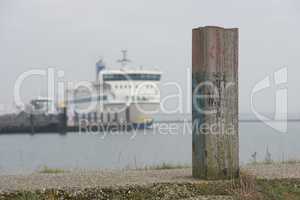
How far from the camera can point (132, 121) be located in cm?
5128

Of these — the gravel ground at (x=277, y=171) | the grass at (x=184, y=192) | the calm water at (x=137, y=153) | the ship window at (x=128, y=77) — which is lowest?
the calm water at (x=137, y=153)

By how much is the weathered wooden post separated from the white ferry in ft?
137

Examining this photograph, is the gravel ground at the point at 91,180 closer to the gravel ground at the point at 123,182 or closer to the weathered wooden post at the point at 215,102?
the gravel ground at the point at 123,182

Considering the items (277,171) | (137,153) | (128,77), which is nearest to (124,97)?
(128,77)

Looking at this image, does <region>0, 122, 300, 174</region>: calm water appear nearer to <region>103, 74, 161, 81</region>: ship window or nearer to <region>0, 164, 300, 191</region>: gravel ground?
<region>0, 164, 300, 191</region>: gravel ground

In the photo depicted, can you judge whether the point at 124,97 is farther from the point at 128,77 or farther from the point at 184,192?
the point at 184,192

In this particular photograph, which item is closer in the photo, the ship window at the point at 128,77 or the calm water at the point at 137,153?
the calm water at the point at 137,153

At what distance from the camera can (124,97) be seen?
48.3m

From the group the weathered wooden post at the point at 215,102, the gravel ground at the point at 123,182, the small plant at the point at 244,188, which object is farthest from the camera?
the weathered wooden post at the point at 215,102

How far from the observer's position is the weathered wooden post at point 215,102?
15.1 ft

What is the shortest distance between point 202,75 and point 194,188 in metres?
1.10

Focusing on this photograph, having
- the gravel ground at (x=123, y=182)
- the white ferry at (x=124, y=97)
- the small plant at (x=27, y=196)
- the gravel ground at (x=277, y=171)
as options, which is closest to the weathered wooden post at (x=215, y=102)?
the gravel ground at (x=123, y=182)

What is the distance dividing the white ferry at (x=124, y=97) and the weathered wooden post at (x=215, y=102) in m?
41.7

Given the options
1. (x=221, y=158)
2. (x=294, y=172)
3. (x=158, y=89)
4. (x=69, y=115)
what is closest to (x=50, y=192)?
(x=221, y=158)
